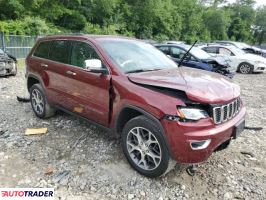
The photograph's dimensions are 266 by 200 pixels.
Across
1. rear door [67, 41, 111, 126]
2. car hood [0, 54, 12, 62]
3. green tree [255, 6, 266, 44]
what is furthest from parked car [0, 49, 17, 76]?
green tree [255, 6, 266, 44]

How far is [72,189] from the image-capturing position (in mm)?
3479

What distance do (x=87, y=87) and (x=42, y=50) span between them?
1933 mm

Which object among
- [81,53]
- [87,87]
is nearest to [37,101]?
[81,53]

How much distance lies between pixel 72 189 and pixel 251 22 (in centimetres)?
6850

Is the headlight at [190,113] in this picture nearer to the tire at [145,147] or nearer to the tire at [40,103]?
the tire at [145,147]

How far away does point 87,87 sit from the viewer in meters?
4.33

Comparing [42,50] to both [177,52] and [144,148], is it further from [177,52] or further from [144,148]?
[177,52]

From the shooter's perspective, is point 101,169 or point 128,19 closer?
point 101,169

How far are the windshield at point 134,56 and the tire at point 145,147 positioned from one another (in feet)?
2.82

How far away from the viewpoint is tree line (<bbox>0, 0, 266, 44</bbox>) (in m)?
22.5

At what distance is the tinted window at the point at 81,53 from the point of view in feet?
14.3

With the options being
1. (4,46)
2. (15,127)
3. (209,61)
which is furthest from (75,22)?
(15,127)

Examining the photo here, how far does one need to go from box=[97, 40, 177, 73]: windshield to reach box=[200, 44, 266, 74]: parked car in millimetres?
10739

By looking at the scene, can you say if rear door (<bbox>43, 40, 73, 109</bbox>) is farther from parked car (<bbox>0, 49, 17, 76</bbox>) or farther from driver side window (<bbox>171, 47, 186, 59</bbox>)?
driver side window (<bbox>171, 47, 186, 59</bbox>)
